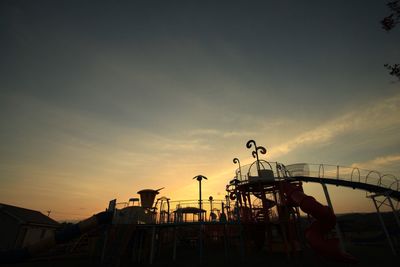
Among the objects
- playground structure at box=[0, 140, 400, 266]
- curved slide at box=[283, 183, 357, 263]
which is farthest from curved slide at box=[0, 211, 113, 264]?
curved slide at box=[283, 183, 357, 263]

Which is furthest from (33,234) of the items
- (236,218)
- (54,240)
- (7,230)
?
(236,218)

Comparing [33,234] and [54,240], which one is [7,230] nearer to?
[33,234]

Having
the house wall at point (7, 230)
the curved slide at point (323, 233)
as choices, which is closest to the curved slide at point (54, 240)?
the house wall at point (7, 230)

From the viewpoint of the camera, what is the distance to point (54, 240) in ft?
56.1

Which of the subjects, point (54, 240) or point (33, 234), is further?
point (33, 234)

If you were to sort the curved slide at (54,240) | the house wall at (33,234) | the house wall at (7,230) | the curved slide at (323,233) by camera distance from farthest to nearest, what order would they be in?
the house wall at (33,234) → the house wall at (7,230) → the curved slide at (54,240) → the curved slide at (323,233)

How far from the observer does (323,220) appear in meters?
13.1

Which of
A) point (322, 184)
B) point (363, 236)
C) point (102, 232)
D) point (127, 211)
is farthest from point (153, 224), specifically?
point (363, 236)

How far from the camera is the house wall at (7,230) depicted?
25.3 metres

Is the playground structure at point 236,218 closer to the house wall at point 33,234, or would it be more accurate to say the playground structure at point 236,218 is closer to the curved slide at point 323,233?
the curved slide at point 323,233

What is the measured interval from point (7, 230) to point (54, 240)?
1561 centimetres

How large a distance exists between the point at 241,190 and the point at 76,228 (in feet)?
51.2

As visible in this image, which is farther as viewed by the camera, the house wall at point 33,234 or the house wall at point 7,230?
the house wall at point 33,234

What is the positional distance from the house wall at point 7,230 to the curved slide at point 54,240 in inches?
480
